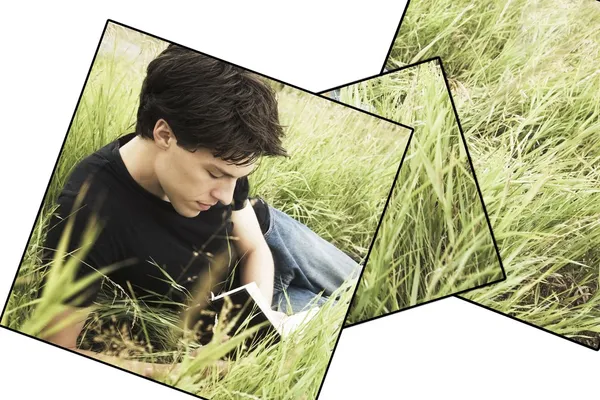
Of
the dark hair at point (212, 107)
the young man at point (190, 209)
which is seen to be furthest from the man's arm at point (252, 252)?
the dark hair at point (212, 107)

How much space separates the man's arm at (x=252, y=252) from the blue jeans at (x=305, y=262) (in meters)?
0.02

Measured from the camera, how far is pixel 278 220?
2719 millimetres

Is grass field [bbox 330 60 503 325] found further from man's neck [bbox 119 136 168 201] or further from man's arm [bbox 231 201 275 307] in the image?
man's neck [bbox 119 136 168 201]

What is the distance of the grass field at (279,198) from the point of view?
268 centimetres

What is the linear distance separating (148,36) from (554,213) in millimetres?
1220

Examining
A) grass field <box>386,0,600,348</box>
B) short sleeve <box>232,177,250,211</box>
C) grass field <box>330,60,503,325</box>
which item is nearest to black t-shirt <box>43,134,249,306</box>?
short sleeve <box>232,177,250,211</box>

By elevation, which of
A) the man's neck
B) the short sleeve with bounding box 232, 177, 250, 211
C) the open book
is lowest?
the open book

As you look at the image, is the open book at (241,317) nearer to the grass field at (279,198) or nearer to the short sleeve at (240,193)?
the grass field at (279,198)

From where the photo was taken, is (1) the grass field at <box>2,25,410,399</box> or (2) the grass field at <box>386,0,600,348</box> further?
(2) the grass field at <box>386,0,600,348</box>

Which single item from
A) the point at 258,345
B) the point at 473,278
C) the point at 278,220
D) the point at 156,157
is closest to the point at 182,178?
the point at 156,157

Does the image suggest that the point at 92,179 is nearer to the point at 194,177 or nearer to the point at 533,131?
the point at 194,177

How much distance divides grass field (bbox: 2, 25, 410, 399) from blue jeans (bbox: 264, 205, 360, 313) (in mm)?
24

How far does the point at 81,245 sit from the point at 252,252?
449 mm

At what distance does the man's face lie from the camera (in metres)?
2.66
